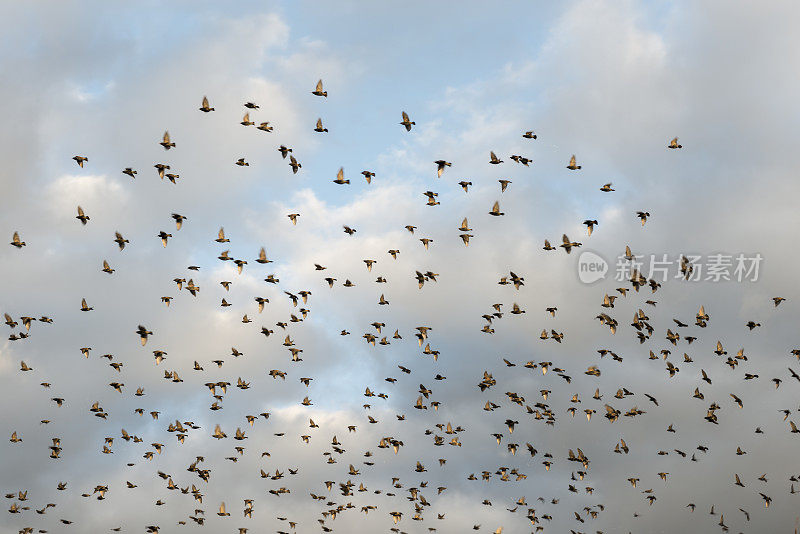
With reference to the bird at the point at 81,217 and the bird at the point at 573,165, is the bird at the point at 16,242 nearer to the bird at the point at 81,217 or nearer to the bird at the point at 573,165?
the bird at the point at 81,217

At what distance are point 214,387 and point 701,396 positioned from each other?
47778mm

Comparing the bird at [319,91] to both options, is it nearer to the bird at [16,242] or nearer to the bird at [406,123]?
the bird at [406,123]

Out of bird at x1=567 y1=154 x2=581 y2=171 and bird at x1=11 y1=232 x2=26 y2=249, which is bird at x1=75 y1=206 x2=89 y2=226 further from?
bird at x1=567 y1=154 x2=581 y2=171

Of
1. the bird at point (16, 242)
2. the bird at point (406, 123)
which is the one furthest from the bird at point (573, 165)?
the bird at point (16, 242)

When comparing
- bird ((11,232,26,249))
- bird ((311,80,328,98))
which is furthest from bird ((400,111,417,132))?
bird ((11,232,26,249))

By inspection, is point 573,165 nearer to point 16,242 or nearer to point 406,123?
point 406,123

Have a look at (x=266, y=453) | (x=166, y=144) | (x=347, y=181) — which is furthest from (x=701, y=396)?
(x=166, y=144)

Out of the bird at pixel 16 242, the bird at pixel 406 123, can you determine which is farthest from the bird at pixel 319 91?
the bird at pixel 16 242

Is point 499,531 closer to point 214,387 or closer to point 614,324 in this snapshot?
point 614,324

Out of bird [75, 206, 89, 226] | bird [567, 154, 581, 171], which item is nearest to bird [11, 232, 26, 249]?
bird [75, 206, 89, 226]

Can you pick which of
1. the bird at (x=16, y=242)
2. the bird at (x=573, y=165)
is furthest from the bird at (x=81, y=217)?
the bird at (x=573, y=165)

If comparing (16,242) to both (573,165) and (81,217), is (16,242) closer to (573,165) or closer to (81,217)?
(81,217)

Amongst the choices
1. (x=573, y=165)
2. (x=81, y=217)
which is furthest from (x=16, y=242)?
(x=573, y=165)

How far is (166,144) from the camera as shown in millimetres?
72625
